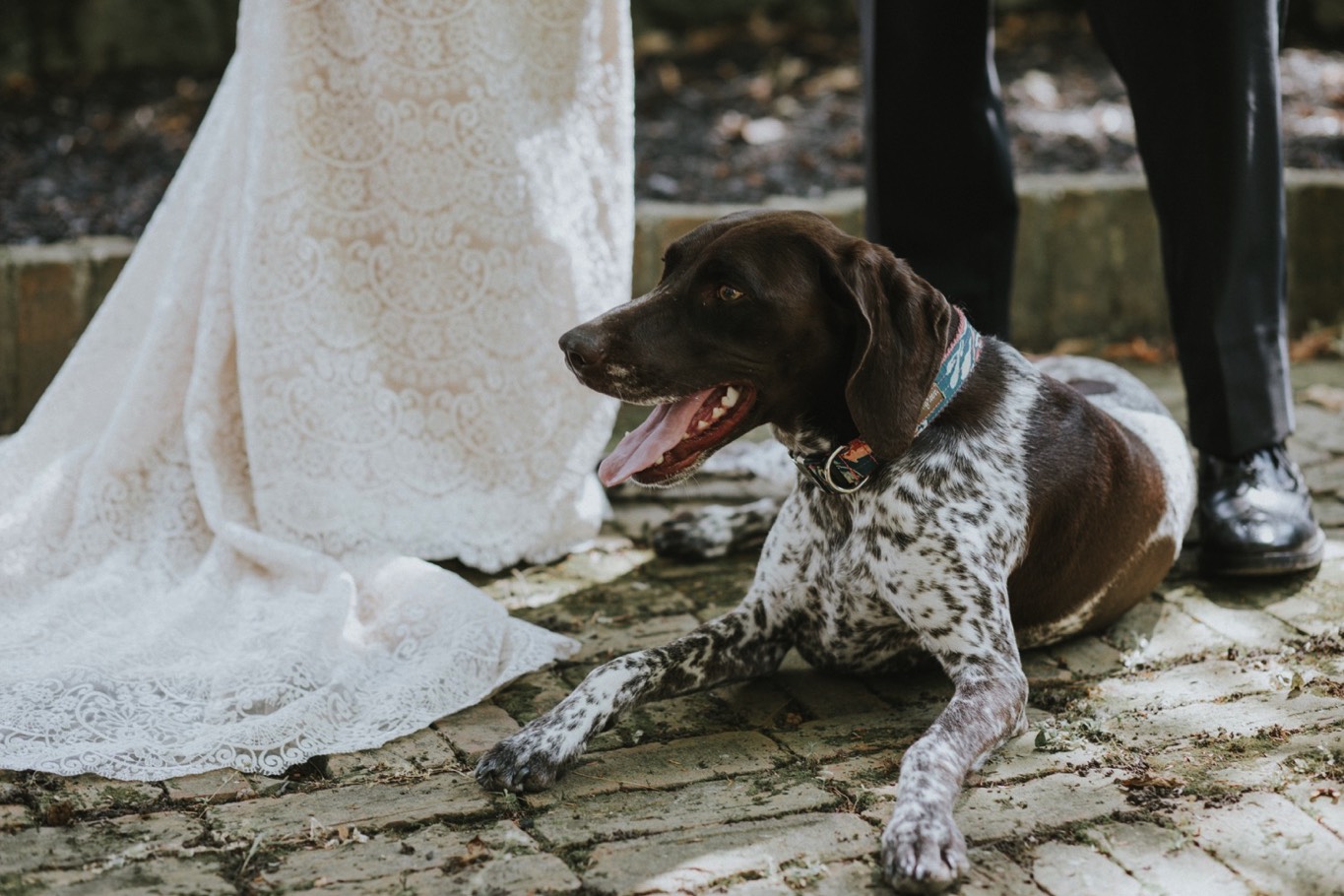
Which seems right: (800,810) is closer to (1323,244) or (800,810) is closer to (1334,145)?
(1323,244)

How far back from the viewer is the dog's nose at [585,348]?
2.85 meters

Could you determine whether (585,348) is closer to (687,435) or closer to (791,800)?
(687,435)

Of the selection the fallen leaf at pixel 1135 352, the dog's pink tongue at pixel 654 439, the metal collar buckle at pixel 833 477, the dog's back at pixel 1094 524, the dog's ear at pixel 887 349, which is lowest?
the fallen leaf at pixel 1135 352

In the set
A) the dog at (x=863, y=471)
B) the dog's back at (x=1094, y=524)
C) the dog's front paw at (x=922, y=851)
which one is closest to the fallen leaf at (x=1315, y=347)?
the dog's back at (x=1094, y=524)

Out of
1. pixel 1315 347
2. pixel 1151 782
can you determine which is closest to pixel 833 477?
pixel 1151 782

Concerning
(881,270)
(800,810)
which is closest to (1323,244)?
(881,270)

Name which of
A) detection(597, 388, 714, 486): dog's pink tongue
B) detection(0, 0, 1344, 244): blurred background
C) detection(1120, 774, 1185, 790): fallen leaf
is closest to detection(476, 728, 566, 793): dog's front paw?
detection(597, 388, 714, 486): dog's pink tongue

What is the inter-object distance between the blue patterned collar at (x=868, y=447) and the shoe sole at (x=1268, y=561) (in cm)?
Result: 106

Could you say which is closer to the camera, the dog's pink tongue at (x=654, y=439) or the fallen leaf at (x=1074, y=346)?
the dog's pink tongue at (x=654, y=439)

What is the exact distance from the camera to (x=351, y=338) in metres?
3.85

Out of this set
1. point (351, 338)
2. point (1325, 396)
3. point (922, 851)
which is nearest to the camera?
point (922, 851)

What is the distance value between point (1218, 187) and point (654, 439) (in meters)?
1.68

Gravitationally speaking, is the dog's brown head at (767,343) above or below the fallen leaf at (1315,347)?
above

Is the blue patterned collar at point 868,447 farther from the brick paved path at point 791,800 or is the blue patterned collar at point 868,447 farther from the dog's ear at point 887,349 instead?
the brick paved path at point 791,800
